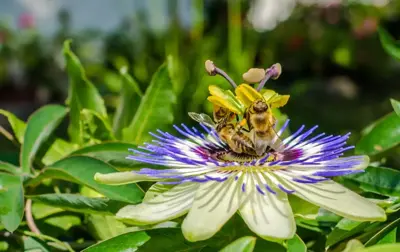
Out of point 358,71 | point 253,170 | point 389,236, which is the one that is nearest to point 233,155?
point 253,170

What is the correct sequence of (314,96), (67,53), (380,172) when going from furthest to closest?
(314,96)
(67,53)
(380,172)

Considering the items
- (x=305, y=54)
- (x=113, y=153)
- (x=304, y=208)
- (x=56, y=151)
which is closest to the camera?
(x=304, y=208)

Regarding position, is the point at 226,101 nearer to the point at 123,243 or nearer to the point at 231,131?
the point at 231,131

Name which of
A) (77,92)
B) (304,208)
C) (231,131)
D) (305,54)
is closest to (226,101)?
(231,131)

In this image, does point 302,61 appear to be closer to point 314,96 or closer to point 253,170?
point 314,96

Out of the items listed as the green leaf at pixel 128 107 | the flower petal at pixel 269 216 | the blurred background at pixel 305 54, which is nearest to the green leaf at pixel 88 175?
the flower petal at pixel 269 216
